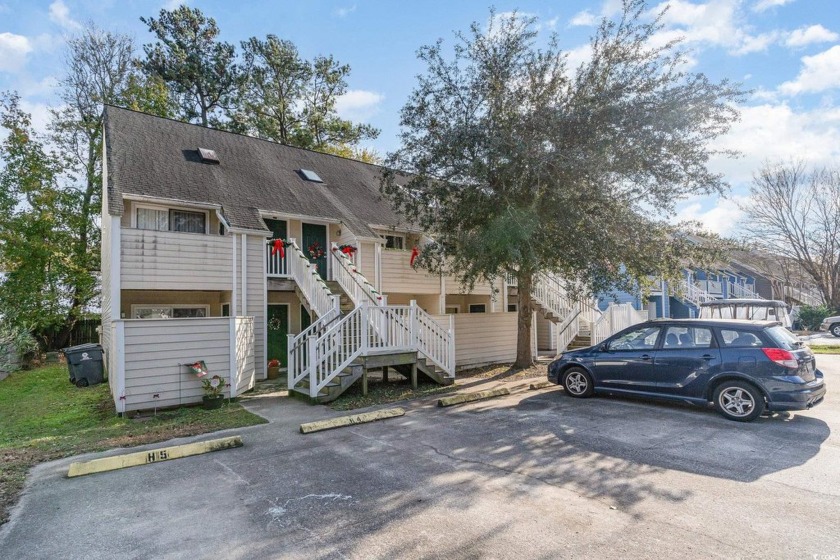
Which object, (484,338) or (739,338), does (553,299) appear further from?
(739,338)

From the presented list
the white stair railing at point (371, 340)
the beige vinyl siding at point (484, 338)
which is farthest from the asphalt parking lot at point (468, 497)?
the beige vinyl siding at point (484, 338)

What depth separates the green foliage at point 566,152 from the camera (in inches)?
394

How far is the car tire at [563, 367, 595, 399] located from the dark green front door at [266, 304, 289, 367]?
8.64 metres

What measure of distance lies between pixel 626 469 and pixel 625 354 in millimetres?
3691

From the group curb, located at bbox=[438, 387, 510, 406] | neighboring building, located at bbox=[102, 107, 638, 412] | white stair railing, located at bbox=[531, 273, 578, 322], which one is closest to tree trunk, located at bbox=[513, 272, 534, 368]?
neighboring building, located at bbox=[102, 107, 638, 412]

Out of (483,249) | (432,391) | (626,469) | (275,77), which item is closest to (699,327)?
(626,469)

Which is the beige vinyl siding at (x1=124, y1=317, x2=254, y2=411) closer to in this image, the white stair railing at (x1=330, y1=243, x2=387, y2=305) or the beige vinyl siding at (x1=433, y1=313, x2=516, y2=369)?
the white stair railing at (x1=330, y1=243, x2=387, y2=305)

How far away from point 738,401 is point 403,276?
10.2 meters

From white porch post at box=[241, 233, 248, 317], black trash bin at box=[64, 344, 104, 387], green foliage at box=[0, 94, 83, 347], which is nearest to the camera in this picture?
white porch post at box=[241, 233, 248, 317]

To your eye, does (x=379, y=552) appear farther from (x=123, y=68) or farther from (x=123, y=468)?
(x=123, y=68)

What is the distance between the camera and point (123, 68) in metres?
23.3

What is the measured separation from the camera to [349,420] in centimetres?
732

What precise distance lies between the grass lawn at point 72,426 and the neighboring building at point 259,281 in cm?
69

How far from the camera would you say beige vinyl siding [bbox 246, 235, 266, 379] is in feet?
40.4
